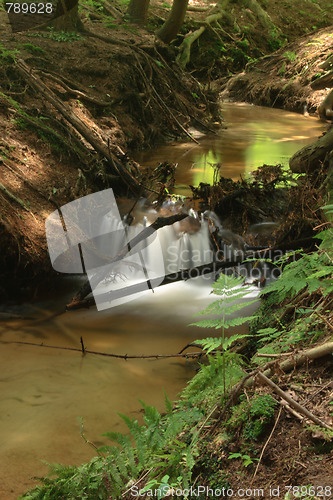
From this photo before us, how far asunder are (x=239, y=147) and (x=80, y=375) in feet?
29.3

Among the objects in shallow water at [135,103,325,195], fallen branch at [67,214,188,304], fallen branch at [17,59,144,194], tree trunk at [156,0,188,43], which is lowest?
fallen branch at [67,214,188,304]

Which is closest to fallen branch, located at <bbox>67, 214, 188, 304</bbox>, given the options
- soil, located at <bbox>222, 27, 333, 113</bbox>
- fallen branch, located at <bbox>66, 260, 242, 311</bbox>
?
fallen branch, located at <bbox>66, 260, 242, 311</bbox>

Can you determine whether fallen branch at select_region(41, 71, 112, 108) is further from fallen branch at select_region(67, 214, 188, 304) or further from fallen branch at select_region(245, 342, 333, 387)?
fallen branch at select_region(245, 342, 333, 387)

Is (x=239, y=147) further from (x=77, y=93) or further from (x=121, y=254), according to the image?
(x=121, y=254)

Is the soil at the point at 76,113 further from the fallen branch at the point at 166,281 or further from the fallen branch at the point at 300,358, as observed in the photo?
the fallen branch at the point at 300,358

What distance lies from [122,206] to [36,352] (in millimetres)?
3514

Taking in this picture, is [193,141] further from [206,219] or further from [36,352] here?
[36,352]

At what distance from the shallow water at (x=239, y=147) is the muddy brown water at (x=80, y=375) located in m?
3.44

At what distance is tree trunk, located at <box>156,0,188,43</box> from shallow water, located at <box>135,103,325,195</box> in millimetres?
3366

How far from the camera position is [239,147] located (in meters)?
12.1

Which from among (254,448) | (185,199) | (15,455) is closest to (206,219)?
(185,199)

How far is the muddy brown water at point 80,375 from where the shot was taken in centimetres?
345

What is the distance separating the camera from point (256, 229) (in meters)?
7.00

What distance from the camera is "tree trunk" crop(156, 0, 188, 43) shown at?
15953 mm
